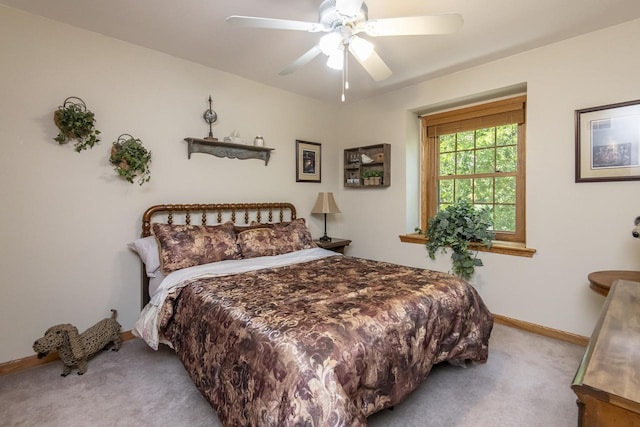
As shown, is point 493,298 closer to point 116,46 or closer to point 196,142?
point 196,142

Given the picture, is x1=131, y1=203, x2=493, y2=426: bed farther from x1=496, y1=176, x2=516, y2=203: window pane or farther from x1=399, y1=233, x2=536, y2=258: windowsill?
x1=496, y1=176, x2=516, y2=203: window pane

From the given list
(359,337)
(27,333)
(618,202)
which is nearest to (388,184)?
(618,202)

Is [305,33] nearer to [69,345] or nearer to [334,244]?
[334,244]

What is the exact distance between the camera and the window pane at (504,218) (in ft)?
10.6

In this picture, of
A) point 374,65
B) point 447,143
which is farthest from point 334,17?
point 447,143

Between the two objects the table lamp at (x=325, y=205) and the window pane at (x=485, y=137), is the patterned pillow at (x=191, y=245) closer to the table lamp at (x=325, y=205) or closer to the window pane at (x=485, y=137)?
the table lamp at (x=325, y=205)

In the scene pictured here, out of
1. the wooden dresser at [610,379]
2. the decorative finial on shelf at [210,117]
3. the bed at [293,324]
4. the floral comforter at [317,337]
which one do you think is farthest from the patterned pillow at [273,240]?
the wooden dresser at [610,379]

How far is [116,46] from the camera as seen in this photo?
8.71 feet

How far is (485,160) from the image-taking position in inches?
134

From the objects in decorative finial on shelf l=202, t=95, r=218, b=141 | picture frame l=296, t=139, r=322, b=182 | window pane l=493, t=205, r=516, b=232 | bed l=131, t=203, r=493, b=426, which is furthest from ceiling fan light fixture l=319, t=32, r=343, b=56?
window pane l=493, t=205, r=516, b=232

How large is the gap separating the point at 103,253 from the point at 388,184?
3.05m

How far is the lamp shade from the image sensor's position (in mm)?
3963

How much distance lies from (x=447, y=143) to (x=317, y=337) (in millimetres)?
3144

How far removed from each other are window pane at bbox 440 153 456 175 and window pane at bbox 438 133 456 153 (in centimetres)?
6
